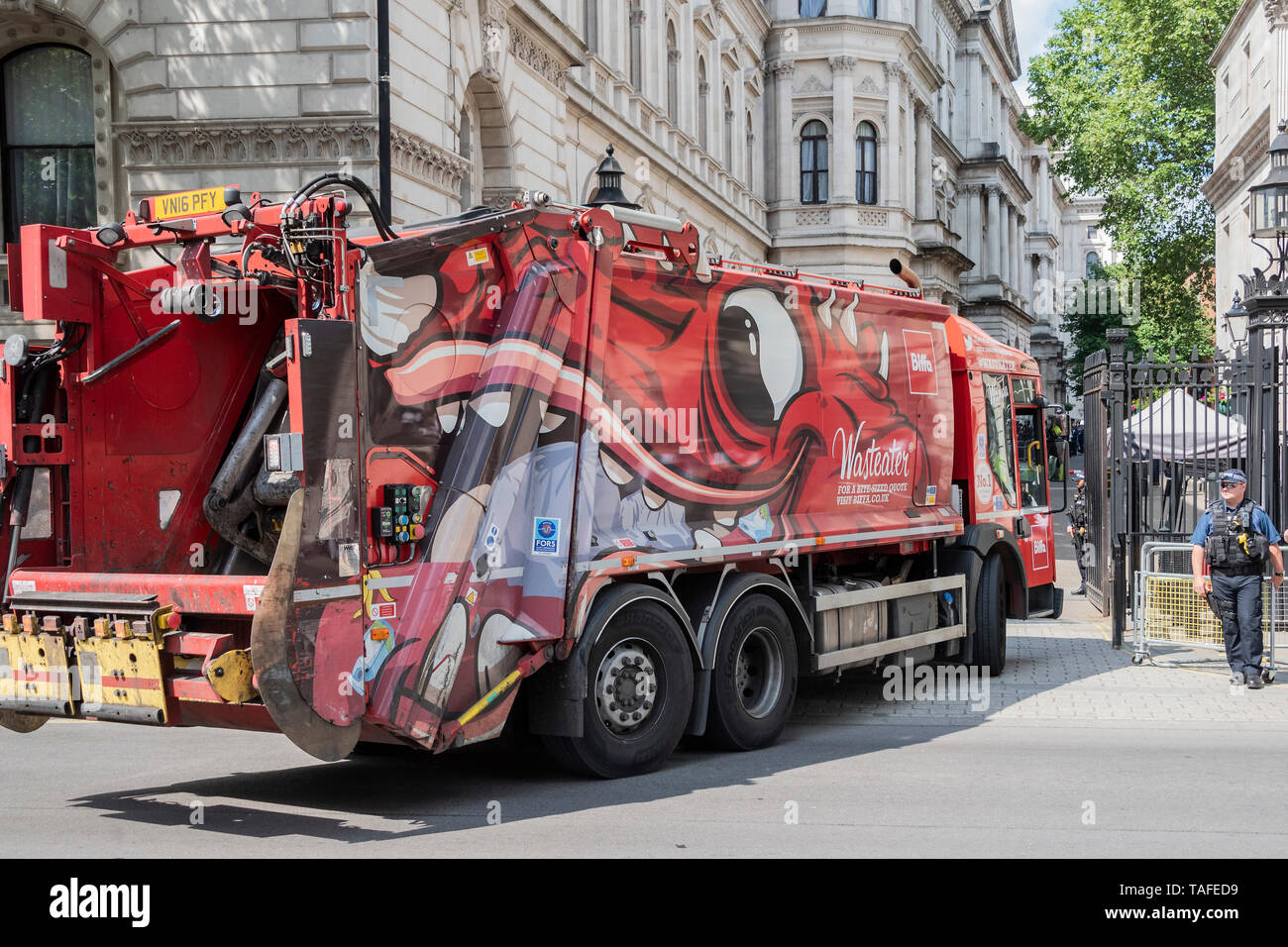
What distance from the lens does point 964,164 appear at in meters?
76.2

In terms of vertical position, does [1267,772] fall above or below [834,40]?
below

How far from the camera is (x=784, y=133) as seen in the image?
51.9 m

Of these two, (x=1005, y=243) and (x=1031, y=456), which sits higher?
(x=1005, y=243)

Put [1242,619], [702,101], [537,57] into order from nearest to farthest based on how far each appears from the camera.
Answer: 1. [1242,619]
2. [537,57]
3. [702,101]

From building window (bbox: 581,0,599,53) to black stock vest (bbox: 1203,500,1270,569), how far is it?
2004 cm

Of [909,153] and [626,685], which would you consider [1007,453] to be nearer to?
[626,685]

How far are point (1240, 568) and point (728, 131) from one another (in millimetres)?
35426

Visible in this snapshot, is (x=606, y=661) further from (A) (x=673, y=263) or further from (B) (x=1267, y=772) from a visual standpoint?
(B) (x=1267, y=772)

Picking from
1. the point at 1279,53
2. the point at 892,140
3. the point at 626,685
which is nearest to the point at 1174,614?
the point at 626,685

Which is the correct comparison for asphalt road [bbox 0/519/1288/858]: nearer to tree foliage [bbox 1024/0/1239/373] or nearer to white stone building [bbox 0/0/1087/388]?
white stone building [bbox 0/0/1087/388]

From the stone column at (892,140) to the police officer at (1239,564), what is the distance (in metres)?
43.4

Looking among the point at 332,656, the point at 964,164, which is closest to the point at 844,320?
the point at 332,656

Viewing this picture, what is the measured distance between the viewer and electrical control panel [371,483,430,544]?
23.2 feet

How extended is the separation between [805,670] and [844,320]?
2.61m
